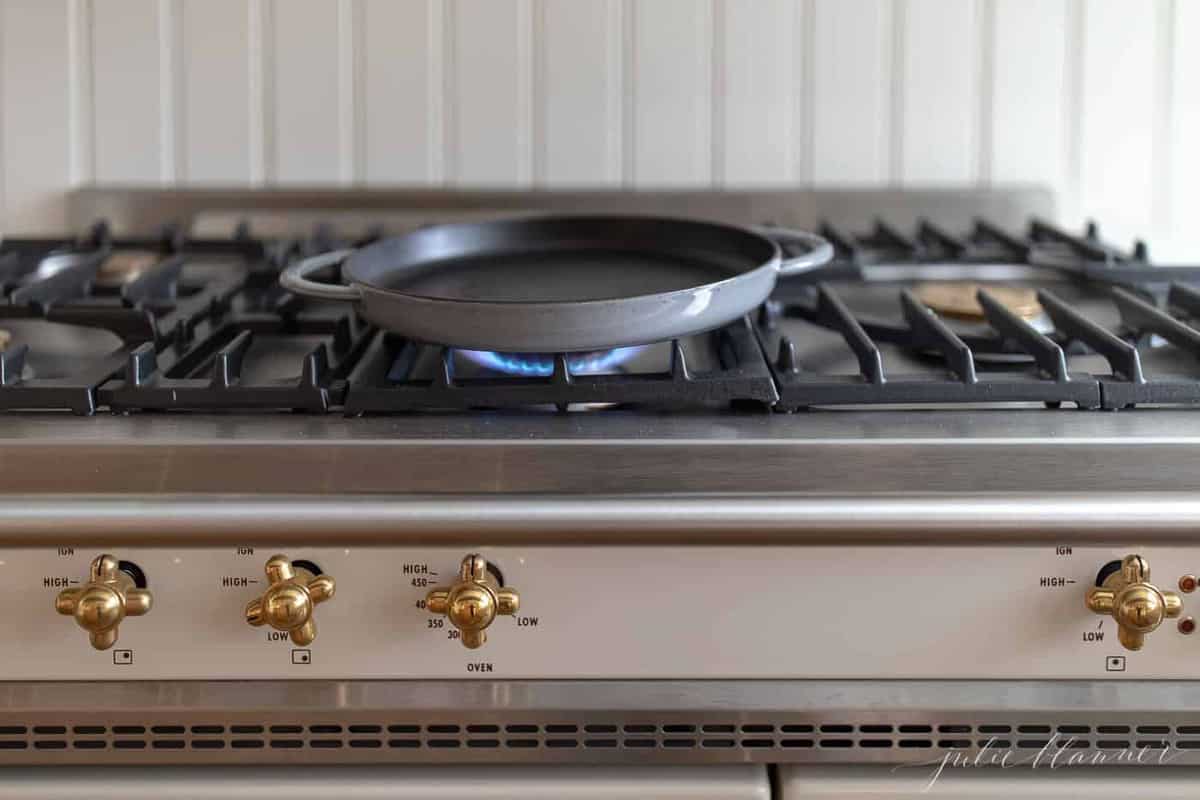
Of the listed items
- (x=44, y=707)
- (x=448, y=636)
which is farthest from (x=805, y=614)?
(x=44, y=707)

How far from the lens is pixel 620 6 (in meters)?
1.24

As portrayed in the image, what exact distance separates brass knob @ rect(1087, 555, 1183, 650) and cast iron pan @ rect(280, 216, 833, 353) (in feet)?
0.86

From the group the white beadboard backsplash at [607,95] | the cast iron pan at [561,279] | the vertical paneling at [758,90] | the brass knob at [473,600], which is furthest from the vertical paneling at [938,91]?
the brass knob at [473,600]

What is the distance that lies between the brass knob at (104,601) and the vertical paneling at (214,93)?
0.69 metres

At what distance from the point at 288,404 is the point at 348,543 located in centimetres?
9

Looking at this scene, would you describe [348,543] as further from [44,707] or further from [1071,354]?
[1071,354]

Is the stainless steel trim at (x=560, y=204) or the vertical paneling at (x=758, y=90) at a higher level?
the vertical paneling at (x=758, y=90)

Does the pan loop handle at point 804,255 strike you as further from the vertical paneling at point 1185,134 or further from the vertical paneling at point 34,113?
the vertical paneling at point 34,113

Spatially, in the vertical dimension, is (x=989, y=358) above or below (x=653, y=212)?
below

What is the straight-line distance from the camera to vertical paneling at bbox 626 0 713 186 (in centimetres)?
124

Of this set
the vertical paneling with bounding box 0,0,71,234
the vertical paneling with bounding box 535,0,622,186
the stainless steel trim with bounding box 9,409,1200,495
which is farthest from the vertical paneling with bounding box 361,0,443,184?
the stainless steel trim with bounding box 9,409,1200,495

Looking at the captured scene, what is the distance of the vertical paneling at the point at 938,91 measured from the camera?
1239 millimetres

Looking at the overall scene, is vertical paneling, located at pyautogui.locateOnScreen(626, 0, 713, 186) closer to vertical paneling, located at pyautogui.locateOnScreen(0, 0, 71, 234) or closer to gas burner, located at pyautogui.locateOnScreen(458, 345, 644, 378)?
gas burner, located at pyautogui.locateOnScreen(458, 345, 644, 378)

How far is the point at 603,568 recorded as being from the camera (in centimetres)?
68
